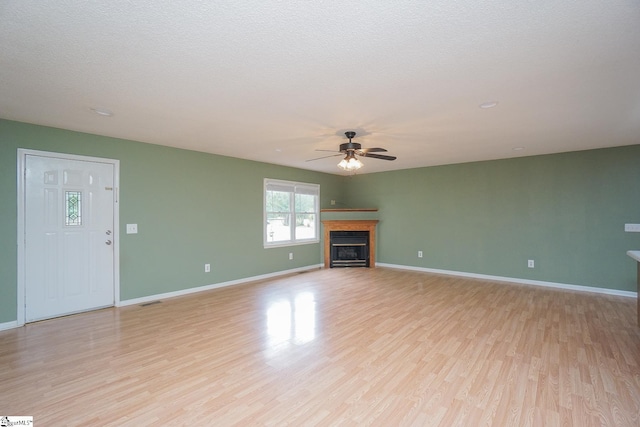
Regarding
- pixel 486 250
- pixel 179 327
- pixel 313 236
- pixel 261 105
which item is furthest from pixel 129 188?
pixel 486 250

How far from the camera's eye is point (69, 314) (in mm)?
3816

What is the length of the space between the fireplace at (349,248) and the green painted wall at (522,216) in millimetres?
404

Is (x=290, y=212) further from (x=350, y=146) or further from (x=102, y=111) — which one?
(x=102, y=111)

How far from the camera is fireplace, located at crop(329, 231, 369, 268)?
7.27 metres

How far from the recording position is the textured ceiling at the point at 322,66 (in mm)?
1582

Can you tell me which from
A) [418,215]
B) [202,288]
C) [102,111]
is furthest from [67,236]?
[418,215]

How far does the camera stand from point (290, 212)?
6.69 metres

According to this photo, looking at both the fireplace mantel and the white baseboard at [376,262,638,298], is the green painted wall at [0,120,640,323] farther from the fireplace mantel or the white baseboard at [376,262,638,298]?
the fireplace mantel

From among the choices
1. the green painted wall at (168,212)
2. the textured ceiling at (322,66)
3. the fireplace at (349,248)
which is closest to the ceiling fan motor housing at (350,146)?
the textured ceiling at (322,66)

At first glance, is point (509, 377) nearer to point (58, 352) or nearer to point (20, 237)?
point (58, 352)

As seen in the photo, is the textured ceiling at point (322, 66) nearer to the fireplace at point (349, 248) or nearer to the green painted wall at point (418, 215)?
the green painted wall at point (418, 215)

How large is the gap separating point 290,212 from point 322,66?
15.5 ft

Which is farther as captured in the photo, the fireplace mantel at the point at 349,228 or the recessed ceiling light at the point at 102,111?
the fireplace mantel at the point at 349,228

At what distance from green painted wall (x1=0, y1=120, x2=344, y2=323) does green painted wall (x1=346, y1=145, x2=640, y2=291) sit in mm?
3124
